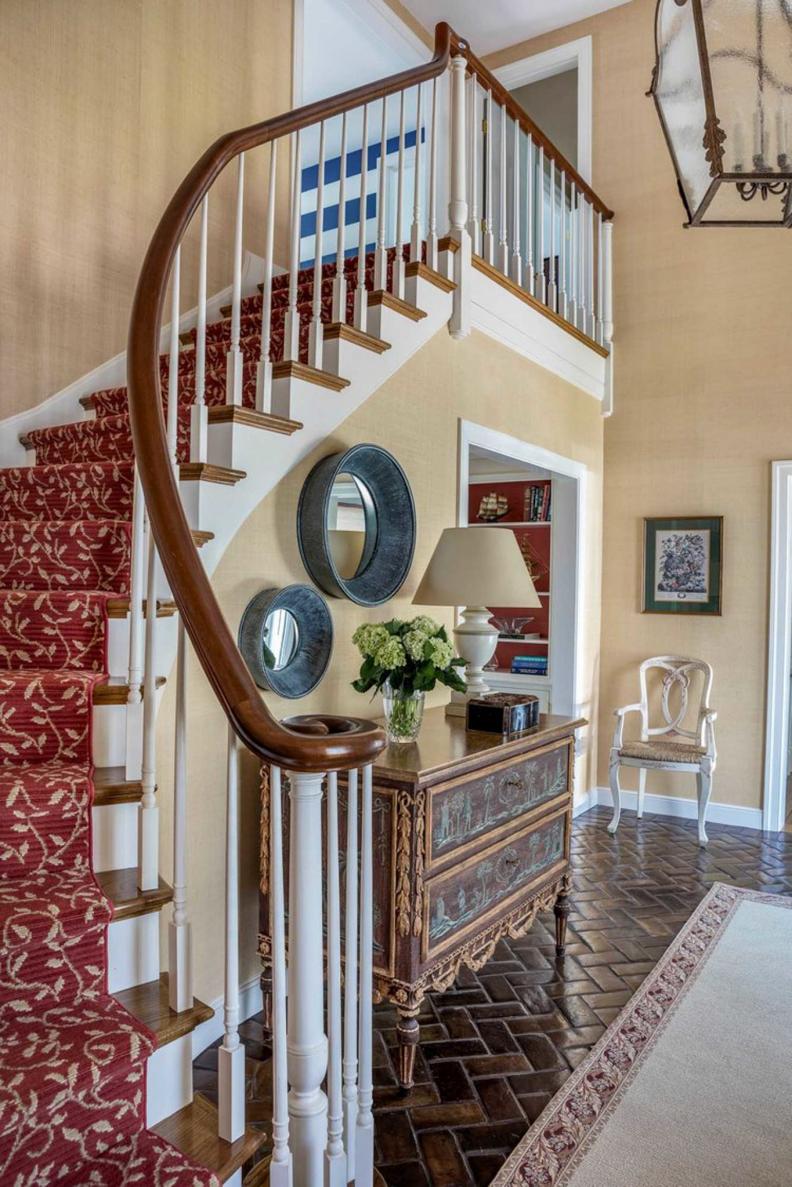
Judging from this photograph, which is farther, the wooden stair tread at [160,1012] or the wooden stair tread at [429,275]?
the wooden stair tread at [429,275]

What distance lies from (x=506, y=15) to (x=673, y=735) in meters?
5.21

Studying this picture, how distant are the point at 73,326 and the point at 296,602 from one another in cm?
181

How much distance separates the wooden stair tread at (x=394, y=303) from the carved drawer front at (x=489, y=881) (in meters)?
2.08

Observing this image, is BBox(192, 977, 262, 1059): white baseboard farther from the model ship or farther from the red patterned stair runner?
the model ship

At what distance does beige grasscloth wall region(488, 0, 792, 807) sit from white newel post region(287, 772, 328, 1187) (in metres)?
4.28

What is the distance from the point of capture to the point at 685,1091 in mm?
2229

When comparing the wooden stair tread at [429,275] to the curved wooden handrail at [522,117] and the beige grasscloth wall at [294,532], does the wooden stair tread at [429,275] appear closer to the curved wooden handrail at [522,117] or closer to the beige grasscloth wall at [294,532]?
the beige grasscloth wall at [294,532]

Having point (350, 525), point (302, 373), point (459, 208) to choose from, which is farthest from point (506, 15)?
point (350, 525)

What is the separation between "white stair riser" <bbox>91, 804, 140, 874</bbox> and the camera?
1739mm

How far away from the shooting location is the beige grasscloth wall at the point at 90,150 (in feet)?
10.6

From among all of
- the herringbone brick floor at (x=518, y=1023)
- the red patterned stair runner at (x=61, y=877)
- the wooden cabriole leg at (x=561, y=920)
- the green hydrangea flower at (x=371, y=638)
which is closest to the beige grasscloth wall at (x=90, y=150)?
the red patterned stair runner at (x=61, y=877)

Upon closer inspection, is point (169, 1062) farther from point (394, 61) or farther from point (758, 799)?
point (394, 61)

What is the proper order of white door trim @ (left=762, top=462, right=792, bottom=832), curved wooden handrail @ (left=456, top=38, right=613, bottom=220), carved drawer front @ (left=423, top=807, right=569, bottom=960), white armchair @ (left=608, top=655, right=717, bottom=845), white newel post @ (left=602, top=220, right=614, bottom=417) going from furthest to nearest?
white newel post @ (left=602, top=220, right=614, bottom=417), white door trim @ (left=762, top=462, right=792, bottom=832), white armchair @ (left=608, top=655, right=717, bottom=845), curved wooden handrail @ (left=456, top=38, right=613, bottom=220), carved drawer front @ (left=423, top=807, right=569, bottom=960)

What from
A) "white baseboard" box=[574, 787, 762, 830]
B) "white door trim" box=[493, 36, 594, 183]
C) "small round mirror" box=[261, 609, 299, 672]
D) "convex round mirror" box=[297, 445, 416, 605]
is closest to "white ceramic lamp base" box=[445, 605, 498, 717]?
"convex round mirror" box=[297, 445, 416, 605]
